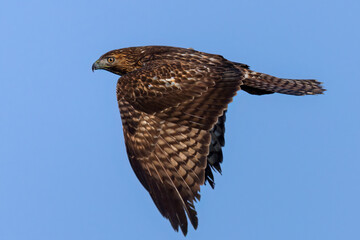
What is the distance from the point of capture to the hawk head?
32.2ft

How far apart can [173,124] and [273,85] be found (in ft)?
5.82

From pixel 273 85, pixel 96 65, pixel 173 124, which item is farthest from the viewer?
pixel 96 65

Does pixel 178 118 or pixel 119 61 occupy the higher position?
pixel 119 61

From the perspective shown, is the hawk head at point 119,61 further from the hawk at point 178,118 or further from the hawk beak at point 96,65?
the hawk at point 178,118

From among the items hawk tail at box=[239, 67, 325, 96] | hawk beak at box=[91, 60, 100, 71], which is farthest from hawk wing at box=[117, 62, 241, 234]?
hawk beak at box=[91, 60, 100, 71]

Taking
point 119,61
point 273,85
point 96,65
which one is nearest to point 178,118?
point 273,85

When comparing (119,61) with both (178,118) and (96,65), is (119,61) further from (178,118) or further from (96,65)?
(178,118)

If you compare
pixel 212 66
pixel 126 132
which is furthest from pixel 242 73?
pixel 126 132

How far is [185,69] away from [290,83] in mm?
1654

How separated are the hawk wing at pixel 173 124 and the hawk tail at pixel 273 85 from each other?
0.50 meters

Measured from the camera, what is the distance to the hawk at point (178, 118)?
25.8 feet

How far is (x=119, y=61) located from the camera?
Result: 990cm

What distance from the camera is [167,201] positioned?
7.85 m

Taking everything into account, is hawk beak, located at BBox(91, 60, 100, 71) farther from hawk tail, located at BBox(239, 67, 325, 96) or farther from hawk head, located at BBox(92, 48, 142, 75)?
Answer: hawk tail, located at BBox(239, 67, 325, 96)
